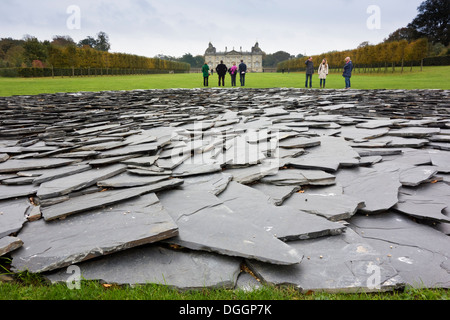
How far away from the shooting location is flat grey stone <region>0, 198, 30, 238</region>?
2.23 meters

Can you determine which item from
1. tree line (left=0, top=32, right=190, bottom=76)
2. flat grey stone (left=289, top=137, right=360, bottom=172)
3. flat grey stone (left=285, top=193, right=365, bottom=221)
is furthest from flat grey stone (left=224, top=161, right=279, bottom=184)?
tree line (left=0, top=32, right=190, bottom=76)

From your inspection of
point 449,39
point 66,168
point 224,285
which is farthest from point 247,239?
point 449,39

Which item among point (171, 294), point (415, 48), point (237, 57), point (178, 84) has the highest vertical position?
point (237, 57)

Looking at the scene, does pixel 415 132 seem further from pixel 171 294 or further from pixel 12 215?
pixel 12 215

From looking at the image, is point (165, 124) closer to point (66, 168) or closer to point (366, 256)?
point (66, 168)

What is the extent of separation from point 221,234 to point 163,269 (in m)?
0.50

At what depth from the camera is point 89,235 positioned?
212 centimetres

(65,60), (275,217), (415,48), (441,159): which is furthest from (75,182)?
(415,48)

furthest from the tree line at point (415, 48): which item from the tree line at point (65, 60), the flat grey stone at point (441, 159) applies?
the flat grey stone at point (441, 159)

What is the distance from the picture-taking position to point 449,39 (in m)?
52.9

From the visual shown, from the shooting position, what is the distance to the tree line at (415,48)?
39875 millimetres

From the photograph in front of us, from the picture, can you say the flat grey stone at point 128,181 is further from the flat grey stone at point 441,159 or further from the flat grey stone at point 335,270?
the flat grey stone at point 441,159

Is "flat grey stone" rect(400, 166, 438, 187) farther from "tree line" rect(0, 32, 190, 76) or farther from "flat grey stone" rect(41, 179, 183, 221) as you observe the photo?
"tree line" rect(0, 32, 190, 76)

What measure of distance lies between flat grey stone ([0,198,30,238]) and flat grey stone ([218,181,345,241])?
5.75ft
